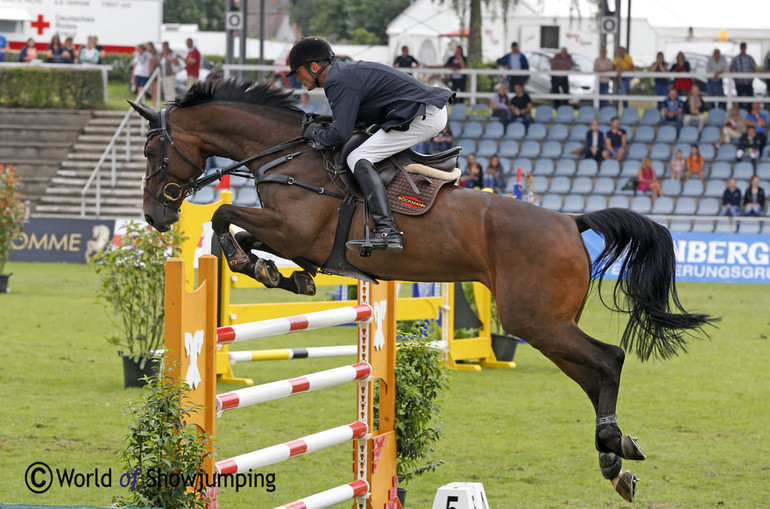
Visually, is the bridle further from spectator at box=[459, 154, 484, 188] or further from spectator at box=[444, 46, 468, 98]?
spectator at box=[444, 46, 468, 98]

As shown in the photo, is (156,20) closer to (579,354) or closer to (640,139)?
(640,139)

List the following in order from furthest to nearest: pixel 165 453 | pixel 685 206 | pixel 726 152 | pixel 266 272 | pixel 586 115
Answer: pixel 586 115 → pixel 726 152 → pixel 685 206 → pixel 266 272 → pixel 165 453

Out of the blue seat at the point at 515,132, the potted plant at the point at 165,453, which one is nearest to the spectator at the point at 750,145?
the blue seat at the point at 515,132

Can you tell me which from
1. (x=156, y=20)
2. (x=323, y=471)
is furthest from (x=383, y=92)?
(x=156, y=20)

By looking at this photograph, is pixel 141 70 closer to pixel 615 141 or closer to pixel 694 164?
pixel 615 141

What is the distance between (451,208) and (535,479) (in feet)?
7.32

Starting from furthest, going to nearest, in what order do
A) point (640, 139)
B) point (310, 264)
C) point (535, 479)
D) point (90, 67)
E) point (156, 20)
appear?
point (156, 20) < point (90, 67) < point (640, 139) < point (535, 479) < point (310, 264)

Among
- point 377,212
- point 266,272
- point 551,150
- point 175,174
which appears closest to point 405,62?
point 551,150

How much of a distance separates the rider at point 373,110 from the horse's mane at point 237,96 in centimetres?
35

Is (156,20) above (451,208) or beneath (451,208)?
above

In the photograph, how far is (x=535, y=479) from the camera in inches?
266

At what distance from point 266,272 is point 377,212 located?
0.70m

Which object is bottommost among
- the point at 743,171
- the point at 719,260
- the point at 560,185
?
the point at 719,260

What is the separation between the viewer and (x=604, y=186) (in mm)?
21312
